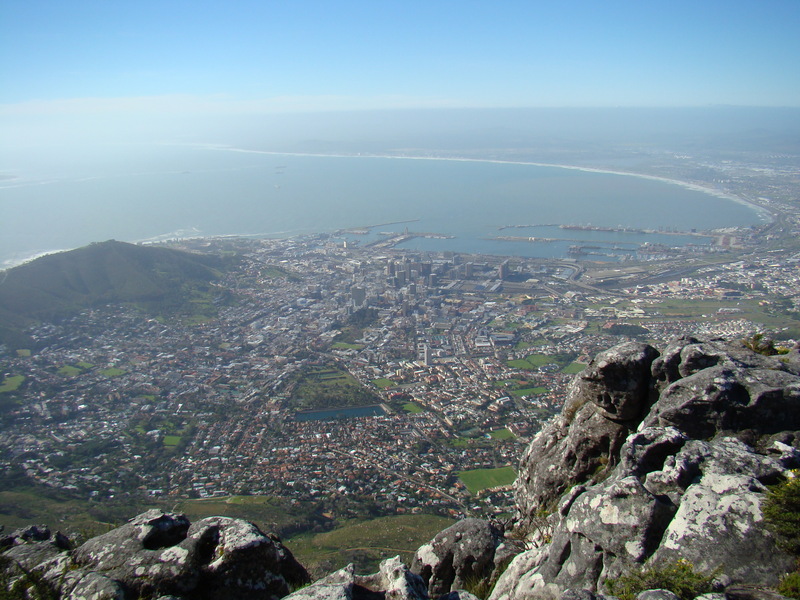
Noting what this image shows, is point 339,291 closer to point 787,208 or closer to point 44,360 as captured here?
point 44,360

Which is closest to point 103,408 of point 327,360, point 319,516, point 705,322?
point 327,360

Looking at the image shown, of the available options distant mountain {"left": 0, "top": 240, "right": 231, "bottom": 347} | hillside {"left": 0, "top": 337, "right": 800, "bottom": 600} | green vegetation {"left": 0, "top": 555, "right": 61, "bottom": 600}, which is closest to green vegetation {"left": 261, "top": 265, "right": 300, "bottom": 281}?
distant mountain {"left": 0, "top": 240, "right": 231, "bottom": 347}

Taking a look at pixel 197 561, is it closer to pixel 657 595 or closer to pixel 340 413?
pixel 657 595

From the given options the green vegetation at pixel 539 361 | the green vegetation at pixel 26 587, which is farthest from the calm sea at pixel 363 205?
the green vegetation at pixel 26 587

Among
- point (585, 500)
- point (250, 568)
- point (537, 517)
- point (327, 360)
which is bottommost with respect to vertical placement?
point (327, 360)

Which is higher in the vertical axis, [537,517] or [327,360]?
[537,517]

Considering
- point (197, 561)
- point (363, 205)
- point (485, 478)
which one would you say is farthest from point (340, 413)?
point (363, 205)

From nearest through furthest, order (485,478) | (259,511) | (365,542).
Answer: (365,542), (259,511), (485,478)
